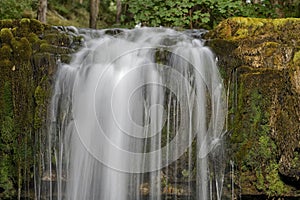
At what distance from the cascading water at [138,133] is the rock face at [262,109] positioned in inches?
9.4

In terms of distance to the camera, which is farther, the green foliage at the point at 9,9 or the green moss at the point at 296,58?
the green foliage at the point at 9,9

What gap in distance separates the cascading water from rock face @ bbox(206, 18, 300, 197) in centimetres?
24

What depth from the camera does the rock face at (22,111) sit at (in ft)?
14.7

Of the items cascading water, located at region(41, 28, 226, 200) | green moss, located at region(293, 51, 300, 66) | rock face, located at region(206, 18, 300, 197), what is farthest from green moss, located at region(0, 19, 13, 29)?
green moss, located at region(293, 51, 300, 66)

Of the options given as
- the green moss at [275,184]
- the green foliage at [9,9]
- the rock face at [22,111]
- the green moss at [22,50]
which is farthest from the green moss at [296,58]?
the green foliage at [9,9]

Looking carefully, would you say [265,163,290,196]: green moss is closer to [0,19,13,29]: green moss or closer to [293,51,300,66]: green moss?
[293,51,300,66]: green moss

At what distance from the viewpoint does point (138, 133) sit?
4.41 metres

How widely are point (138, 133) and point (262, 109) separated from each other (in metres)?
1.60

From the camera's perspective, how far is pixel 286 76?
14.7 ft

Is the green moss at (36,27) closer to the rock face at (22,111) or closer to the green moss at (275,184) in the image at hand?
the rock face at (22,111)

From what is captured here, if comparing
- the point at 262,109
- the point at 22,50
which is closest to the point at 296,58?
the point at 262,109

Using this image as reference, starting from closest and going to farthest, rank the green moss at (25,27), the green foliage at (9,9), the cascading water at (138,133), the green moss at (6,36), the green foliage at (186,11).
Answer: the cascading water at (138,133), the green moss at (6,36), the green moss at (25,27), the green foliage at (186,11), the green foliage at (9,9)

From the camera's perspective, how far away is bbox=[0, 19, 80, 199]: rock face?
447 cm

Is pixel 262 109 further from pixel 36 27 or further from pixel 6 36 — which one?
pixel 6 36
